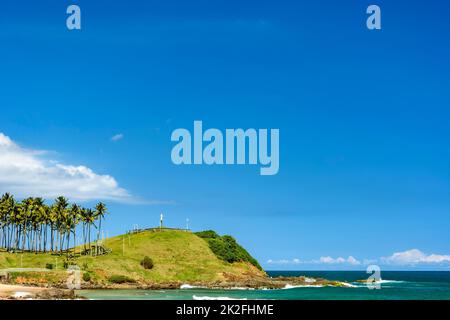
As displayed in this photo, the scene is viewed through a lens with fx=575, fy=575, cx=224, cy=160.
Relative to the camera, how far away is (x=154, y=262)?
151 metres

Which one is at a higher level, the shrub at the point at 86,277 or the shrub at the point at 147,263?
the shrub at the point at 147,263

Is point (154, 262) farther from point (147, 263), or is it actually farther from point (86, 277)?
point (86, 277)

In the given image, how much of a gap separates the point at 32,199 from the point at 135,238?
32488 millimetres

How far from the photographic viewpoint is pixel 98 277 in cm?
13025

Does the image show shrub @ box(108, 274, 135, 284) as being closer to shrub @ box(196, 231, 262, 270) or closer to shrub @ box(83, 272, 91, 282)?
shrub @ box(83, 272, 91, 282)

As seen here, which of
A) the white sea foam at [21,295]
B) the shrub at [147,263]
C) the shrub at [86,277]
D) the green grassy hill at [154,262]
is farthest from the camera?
the shrub at [147,263]

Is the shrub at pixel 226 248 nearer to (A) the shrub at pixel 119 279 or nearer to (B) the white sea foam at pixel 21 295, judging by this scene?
(A) the shrub at pixel 119 279

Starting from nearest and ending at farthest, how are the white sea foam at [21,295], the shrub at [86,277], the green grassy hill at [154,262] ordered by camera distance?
1. the white sea foam at [21,295]
2. the shrub at [86,277]
3. the green grassy hill at [154,262]

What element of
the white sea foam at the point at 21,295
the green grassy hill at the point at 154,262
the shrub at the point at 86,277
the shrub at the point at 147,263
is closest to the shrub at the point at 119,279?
the green grassy hill at the point at 154,262

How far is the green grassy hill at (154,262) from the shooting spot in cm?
13088

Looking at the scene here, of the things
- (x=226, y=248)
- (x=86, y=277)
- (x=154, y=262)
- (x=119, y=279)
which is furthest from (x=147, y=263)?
(x=226, y=248)
